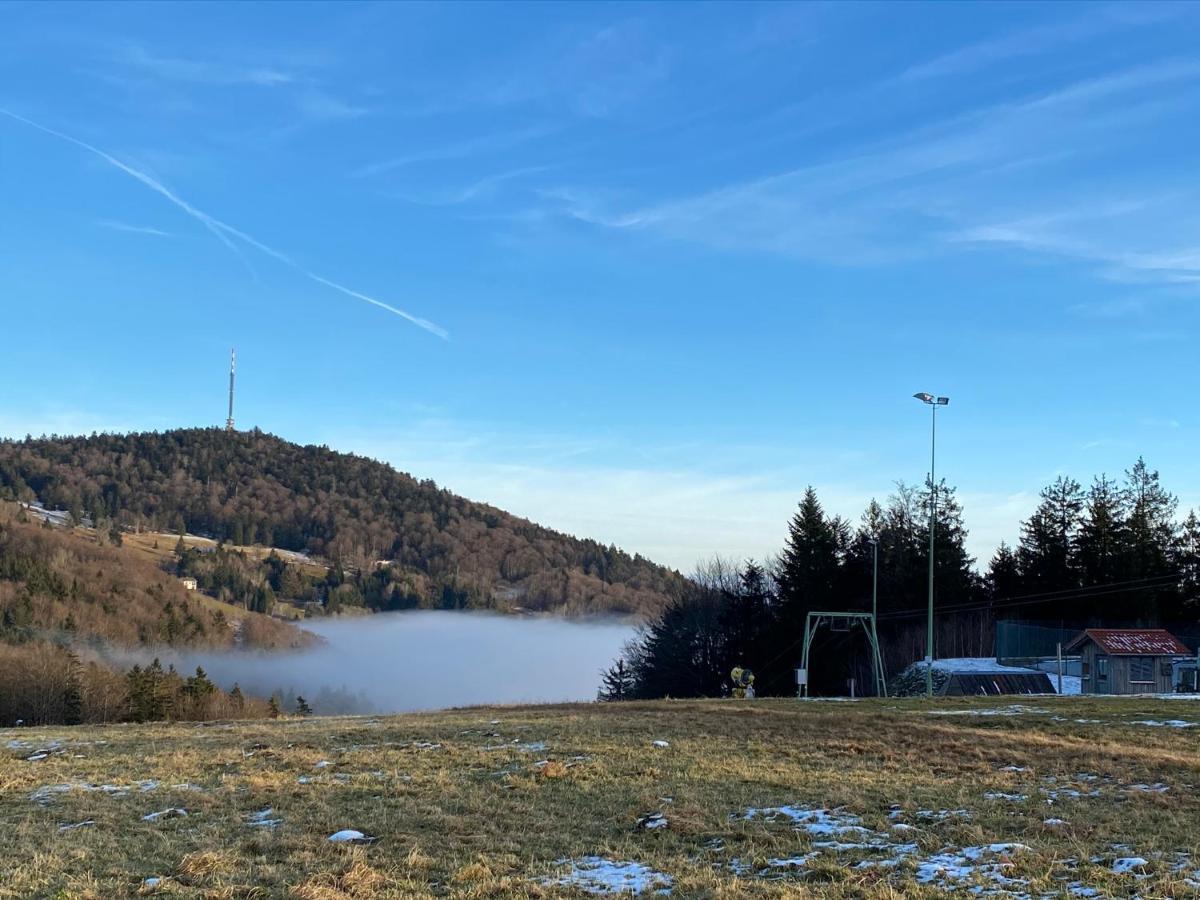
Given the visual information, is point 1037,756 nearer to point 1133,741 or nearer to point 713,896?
point 1133,741

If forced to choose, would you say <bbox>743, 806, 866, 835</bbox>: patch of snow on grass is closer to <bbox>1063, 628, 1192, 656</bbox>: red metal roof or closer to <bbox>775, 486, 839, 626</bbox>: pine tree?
<bbox>1063, 628, 1192, 656</bbox>: red metal roof

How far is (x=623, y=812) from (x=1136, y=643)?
3926 cm

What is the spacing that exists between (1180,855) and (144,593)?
181 meters

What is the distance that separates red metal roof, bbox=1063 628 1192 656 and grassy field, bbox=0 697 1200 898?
2258 cm

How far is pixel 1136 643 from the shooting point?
44.0 metres

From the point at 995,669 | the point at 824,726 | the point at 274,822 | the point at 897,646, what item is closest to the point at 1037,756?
the point at 824,726

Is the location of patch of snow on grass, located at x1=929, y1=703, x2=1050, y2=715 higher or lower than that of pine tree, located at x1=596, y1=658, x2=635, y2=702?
higher

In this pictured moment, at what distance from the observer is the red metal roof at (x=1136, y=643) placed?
1711 inches

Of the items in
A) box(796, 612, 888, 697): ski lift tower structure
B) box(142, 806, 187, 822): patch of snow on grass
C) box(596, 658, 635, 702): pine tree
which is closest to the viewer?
box(142, 806, 187, 822): patch of snow on grass

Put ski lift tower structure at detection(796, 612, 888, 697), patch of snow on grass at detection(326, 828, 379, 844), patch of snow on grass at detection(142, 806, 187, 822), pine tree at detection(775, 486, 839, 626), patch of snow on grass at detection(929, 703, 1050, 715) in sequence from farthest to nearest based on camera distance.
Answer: pine tree at detection(775, 486, 839, 626)
ski lift tower structure at detection(796, 612, 888, 697)
patch of snow on grass at detection(929, 703, 1050, 715)
patch of snow on grass at detection(142, 806, 187, 822)
patch of snow on grass at detection(326, 828, 379, 844)

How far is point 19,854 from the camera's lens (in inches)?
401

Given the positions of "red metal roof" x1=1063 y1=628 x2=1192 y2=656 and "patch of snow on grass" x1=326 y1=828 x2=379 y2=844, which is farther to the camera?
"red metal roof" x1=1063 y1=628 x2=1192 y2=656

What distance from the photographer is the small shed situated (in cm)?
4350

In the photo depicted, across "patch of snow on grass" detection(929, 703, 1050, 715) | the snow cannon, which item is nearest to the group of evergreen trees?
the snow cannon
